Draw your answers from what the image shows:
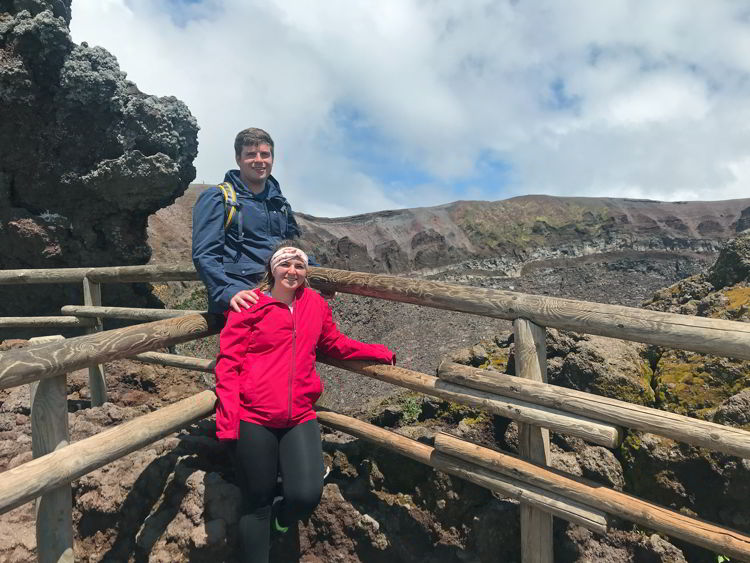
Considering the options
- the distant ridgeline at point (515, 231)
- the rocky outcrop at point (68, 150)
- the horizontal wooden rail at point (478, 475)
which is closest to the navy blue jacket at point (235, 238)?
the horizontal wooden rail at point (478, 475)

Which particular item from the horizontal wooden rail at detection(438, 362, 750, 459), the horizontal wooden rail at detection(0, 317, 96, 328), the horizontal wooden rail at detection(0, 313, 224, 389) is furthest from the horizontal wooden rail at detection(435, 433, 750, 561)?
the horizontal wooden rail at detection(0, 317, 96, 328)

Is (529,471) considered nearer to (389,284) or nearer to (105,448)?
(389,284)

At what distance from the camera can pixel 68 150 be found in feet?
28.6

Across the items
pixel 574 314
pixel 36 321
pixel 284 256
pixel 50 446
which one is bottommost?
pixel 50 446

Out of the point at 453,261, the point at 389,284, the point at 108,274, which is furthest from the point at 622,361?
the point at 453,261

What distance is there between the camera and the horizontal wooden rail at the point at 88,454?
239 centimetres

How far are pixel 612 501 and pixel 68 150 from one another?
965cm

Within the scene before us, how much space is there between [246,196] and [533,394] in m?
2.57

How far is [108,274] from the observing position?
564 centimetres

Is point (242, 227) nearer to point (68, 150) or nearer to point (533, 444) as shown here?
point (533, 444)

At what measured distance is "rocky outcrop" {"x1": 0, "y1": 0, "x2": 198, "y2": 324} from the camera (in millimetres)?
8031

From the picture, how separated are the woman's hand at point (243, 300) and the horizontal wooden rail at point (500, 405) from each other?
84 cm

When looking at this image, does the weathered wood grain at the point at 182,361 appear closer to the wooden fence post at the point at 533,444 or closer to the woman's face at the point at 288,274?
the woman's face at the point at 288,274

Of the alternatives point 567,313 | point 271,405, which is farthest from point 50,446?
point 567,313
